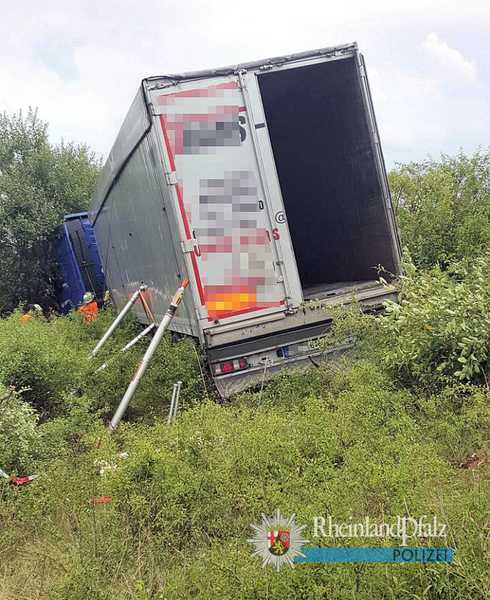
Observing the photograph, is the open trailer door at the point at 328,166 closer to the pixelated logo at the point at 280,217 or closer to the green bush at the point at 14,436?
the pixelated logo at the point at 280,217

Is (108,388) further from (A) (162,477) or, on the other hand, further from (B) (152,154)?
(A) (162,477)

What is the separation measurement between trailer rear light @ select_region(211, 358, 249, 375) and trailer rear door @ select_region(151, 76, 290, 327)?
0.39 m

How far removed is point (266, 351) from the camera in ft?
18.4

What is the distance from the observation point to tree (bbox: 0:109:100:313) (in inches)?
715

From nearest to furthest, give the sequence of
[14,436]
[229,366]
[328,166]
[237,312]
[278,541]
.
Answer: [278,541] → [14,436] → [229,366] → [237,312] → [328,166]

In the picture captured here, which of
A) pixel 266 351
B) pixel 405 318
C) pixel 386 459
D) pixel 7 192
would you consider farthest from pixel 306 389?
pixel 7 192

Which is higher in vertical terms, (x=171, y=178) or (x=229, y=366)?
(x=171, y=178)

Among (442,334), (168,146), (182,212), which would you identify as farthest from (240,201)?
(442,334)

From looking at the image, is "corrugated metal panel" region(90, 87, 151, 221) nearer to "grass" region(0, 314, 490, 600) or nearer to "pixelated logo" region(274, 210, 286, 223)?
"pixelated logo" region(274, 210, 286, 223)

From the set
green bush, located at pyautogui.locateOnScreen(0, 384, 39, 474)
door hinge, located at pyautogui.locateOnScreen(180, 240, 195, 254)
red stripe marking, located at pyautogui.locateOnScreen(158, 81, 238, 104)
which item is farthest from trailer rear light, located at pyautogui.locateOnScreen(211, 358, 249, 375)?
red stripe marking, located at pyautogui.locateOnScreen(158, 81, 238, 104)

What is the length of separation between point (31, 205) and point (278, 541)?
687 inches

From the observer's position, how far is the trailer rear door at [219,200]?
539 centimetres

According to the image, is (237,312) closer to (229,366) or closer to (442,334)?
(229,366)

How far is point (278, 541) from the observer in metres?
2.49
